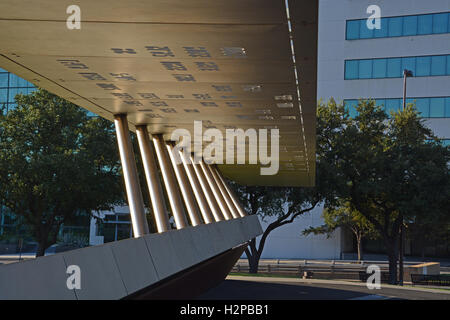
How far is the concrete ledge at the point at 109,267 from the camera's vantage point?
17.8 feet

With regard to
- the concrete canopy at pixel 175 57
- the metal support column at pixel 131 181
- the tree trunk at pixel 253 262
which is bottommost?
the tree trunk at pixel 253 262

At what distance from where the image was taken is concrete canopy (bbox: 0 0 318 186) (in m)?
7.07

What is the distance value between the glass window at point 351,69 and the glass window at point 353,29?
7.70ft

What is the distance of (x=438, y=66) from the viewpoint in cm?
5528

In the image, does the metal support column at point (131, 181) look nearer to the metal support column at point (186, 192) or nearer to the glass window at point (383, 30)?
the metal support column at point (186, 192)

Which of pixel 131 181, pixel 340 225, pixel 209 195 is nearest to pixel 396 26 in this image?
pixel 340 225

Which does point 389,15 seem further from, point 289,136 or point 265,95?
point 265,95

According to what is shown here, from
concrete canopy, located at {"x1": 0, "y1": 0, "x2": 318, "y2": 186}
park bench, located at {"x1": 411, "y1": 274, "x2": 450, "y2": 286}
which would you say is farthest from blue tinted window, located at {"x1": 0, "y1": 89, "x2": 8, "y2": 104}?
concrete canopy, located at {"x1": 0, "y1": 0, "x2": 318, "y2": 186}

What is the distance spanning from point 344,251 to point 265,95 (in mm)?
52521

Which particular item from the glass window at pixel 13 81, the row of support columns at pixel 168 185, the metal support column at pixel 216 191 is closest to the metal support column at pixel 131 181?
the row of support columns at pixel 168 185

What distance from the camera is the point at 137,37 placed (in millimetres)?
8281

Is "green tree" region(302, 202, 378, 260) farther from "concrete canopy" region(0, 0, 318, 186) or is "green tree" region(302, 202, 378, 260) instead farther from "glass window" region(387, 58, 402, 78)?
"concrete canopy" region(0, 0, 318, 186)
